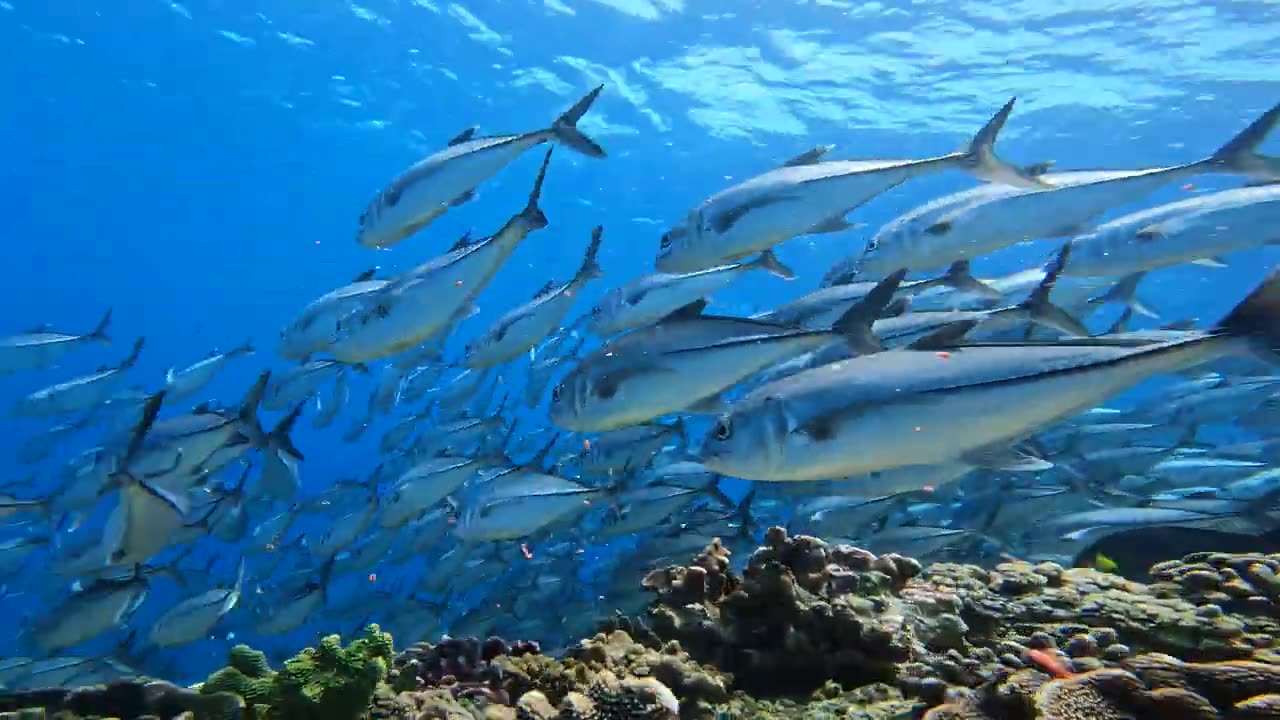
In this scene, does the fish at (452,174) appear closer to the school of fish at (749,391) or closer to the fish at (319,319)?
the school of fish at (749,391)

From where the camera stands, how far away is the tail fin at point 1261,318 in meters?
1.92

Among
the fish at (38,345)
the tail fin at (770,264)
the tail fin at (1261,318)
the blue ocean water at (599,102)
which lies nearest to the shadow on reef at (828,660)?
the tail fin at (1261,318)

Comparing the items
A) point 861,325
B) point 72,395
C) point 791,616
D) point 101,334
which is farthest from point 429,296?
point 101,334

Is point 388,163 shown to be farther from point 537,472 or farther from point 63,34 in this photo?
point 537,472

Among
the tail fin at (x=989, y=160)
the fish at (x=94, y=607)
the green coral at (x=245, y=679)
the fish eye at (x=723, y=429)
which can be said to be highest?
the tail fin at (x=989, y=160)

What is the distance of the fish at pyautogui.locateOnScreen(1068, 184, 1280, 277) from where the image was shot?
4.08 m

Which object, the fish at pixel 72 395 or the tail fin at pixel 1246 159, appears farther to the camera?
the fish at pixel 72 395

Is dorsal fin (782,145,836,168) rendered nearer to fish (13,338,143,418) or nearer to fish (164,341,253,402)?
fish (164,341,253,402)

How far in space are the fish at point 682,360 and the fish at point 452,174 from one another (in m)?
1.30

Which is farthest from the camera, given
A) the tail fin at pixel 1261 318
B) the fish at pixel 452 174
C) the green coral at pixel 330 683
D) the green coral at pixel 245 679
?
the fish at pixel 452 174

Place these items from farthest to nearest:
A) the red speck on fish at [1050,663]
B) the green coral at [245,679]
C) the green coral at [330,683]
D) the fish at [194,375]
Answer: the fish at [194,375], the green coral at [245,679], the green coral at [330,683], the red speck on fish at [1050,663]

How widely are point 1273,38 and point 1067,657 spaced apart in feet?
69.4

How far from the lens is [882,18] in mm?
17312

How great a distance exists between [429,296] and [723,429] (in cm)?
194
